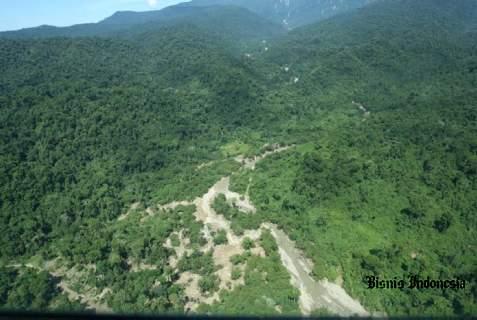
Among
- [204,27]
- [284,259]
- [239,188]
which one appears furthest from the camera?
[204,27]

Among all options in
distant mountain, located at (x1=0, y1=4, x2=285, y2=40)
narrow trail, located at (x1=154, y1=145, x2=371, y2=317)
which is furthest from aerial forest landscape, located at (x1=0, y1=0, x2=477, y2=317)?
distant mountain, located at (x1=0, y1=4, x2=285, y2=40)

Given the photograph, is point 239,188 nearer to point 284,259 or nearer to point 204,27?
point 284,259

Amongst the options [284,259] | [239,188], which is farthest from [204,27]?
[284,259]

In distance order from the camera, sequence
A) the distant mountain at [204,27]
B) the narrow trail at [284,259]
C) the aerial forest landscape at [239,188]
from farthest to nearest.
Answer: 1. the distant mountain at [204,27]
2. the aerial forest landscape at [239,188]
3. the narrow trail at [284,259]

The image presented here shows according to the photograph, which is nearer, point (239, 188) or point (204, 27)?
point (239, 188)

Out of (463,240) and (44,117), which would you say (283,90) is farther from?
(463,240)

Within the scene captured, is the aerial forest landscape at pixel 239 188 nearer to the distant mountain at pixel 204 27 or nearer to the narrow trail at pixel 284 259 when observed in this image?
the narrow trail at pixel 284 259

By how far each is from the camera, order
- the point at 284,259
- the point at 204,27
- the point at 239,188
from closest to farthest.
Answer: the point at 284,259, the point at 239,188, the point at 204,27

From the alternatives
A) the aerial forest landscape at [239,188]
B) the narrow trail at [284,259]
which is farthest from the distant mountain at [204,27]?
the narrow trail at [284,259]

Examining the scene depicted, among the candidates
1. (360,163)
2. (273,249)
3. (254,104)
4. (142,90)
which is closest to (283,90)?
(254,104)
